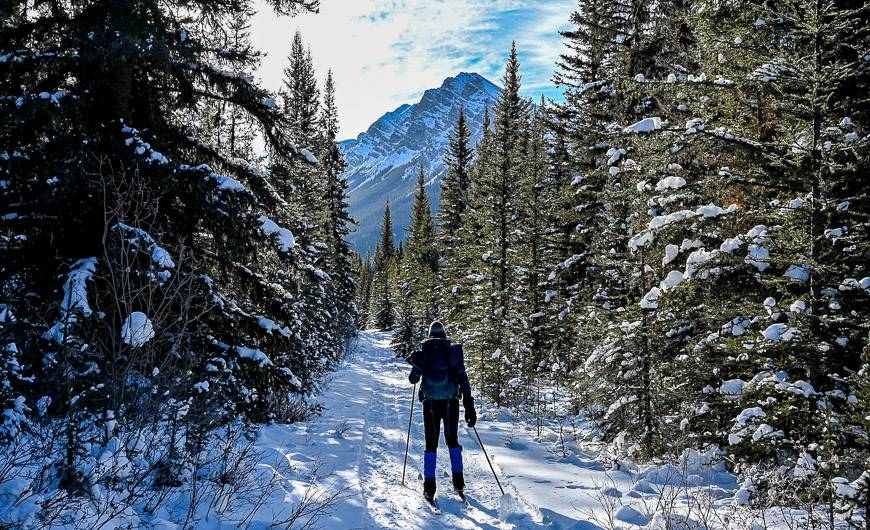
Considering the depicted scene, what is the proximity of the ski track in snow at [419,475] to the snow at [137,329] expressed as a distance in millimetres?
2724

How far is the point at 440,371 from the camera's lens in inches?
284

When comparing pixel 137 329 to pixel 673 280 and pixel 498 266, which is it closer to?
pixel 673 280

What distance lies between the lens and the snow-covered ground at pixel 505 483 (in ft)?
18.3

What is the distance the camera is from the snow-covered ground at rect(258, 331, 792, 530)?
5578 mm

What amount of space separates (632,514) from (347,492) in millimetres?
3812

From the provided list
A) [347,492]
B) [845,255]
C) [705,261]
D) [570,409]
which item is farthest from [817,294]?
[570,409]

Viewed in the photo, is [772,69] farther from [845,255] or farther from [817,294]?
[817,294]

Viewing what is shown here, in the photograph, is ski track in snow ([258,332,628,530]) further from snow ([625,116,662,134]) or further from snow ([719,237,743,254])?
snow ([625,116,662,134])

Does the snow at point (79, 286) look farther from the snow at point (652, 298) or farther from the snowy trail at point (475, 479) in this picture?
the snow at point (652, 298)

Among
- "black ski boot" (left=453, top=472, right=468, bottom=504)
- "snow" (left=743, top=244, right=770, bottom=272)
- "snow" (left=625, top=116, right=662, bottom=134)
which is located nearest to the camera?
"snow" (left=743, top=244, right=770, bottom=272)

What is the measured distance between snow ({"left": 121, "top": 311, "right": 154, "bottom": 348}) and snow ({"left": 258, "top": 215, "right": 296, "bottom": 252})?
2609 millimetres

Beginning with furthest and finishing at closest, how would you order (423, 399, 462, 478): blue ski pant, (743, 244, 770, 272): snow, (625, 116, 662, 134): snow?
(625, 116, 662, 134): snow, (423, 399, 462, 478): blue ski pant, (743, 244, 770, 272): snow

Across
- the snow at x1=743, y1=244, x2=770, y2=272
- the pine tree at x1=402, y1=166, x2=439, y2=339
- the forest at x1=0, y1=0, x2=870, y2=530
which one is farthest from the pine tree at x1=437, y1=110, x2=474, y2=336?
the snow at x1=743, y1=244, x2=770, y2=272

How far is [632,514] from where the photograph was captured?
18.6 ft
